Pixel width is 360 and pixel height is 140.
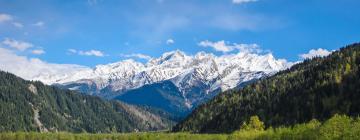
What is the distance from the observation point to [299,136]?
139000 millimetres

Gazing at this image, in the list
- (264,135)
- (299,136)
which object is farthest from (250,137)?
(299,136)

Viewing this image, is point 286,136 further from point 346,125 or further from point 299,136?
point 346,125

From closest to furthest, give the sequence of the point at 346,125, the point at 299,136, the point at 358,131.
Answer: the point at 358,131, the point at 346,125, the point at 299,136

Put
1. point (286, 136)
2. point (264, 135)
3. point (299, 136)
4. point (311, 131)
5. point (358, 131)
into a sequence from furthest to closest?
point (264, 135), point (286, 136), point (299, 136), point (311, 131), point (358, 131)

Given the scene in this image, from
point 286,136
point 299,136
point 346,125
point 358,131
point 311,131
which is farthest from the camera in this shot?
point 286,136

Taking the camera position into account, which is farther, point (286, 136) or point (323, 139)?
point (286, 136)

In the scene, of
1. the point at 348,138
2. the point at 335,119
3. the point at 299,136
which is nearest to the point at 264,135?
the point at 299,136

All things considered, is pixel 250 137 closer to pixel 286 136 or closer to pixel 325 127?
pixel 286 136

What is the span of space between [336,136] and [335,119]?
33.2 feet

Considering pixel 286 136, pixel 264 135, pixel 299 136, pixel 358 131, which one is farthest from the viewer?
pixel 264 135

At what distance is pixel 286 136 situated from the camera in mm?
156000

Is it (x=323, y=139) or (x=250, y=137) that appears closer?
(x=323, y=139)

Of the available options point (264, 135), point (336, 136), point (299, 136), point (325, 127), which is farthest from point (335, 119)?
point (264, 135)

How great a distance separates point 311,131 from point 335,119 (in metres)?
9.34
